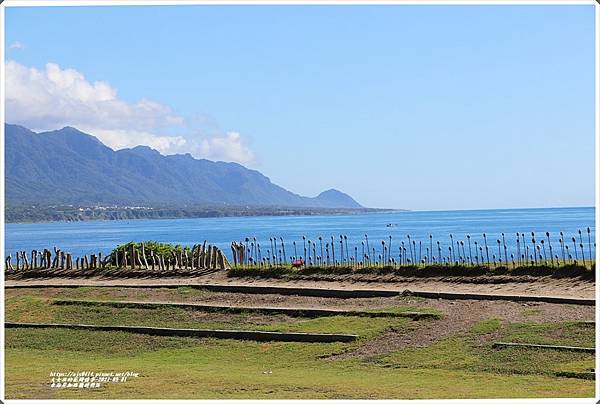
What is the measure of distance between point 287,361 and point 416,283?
643 centimetres

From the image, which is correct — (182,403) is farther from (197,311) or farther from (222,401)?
(197,311)

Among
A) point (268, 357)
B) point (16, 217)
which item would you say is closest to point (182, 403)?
point (268, 357)

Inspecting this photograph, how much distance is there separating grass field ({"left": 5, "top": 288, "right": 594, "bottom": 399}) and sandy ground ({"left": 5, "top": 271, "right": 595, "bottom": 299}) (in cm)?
186

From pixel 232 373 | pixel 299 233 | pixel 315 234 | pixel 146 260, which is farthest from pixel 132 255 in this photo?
pixel 299 233

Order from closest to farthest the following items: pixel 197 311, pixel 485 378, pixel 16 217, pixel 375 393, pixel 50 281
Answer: pixel 375 393, pixel 485 378, pixel 197 311, pixel 50 281, pixel 16 217

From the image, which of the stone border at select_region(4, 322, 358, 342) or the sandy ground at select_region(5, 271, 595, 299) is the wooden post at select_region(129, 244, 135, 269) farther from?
the stone border at select_region(4, 322, 358, 342)

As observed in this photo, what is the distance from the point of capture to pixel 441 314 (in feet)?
57.8

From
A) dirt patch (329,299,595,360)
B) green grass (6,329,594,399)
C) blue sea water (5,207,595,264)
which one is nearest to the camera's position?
green grass (6,329,594,399)

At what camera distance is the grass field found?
501 inches

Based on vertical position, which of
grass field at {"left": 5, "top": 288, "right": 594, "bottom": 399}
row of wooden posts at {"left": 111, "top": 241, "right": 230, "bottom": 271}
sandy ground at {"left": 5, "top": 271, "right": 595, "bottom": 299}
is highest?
row of wooden posts at {"left": 111, "top": 241, "right": 230, "bottom": 271}

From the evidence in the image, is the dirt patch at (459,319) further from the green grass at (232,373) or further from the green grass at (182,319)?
the green grass at (232,373)

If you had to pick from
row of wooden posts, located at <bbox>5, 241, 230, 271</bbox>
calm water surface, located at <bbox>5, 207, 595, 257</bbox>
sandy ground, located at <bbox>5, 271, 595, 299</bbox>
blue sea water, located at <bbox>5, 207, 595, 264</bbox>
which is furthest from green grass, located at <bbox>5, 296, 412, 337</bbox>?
calm water surface, located at <bbox>5, 207, 595, 257</bbox>

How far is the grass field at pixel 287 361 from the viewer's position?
12.7m

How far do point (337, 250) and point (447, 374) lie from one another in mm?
54121
